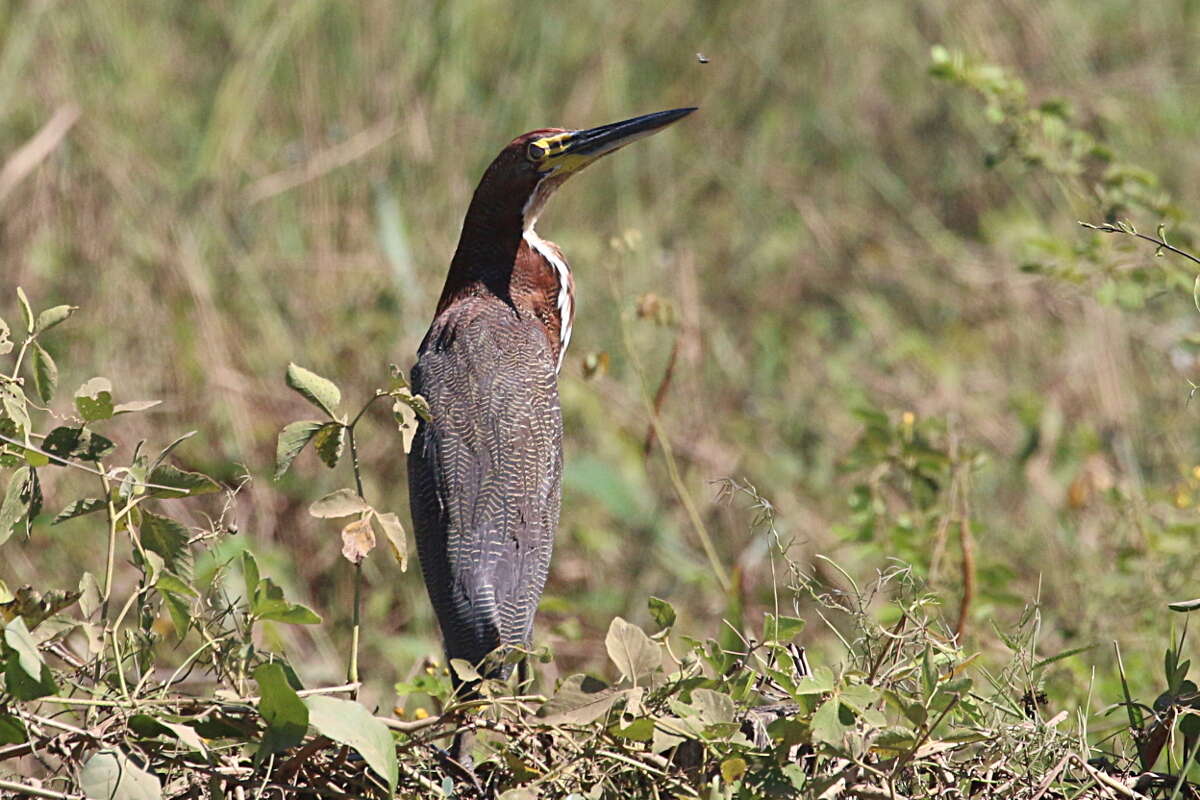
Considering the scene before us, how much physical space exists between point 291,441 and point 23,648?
0.51m

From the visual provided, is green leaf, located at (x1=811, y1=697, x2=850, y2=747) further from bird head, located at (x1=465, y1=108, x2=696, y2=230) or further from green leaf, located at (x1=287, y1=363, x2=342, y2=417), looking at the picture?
bird head, located at (x1=465, y1=108, x2=696, y2=230)

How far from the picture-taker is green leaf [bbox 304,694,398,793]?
220cm

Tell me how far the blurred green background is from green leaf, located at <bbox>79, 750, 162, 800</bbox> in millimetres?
2742

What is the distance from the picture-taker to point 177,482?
2436 mm

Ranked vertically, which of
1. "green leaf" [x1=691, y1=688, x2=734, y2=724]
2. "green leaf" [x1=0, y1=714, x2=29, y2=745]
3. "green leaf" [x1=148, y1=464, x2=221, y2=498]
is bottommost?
"green leaf" [x1=691, y1=688, x2=734, y2=724]

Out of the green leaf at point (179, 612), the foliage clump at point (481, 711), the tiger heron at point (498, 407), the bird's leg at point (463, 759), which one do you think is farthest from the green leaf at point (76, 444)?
the tiger heron at point (498, 407)

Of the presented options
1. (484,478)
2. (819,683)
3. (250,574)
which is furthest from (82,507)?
(484,478)

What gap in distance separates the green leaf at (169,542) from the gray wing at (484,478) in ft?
3.21

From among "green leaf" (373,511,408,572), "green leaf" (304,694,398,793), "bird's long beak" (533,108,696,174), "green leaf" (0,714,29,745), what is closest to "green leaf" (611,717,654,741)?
"green leaf" (304,694,398,793)

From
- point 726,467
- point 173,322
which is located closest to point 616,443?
point 726,467

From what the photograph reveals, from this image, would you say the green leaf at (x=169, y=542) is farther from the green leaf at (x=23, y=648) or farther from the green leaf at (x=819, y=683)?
the green leaf at (x=819, y=683)

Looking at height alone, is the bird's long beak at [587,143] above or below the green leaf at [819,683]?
above

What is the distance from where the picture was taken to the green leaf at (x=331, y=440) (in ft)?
8.16

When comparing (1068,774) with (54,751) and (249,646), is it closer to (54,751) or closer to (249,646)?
(249,646)
